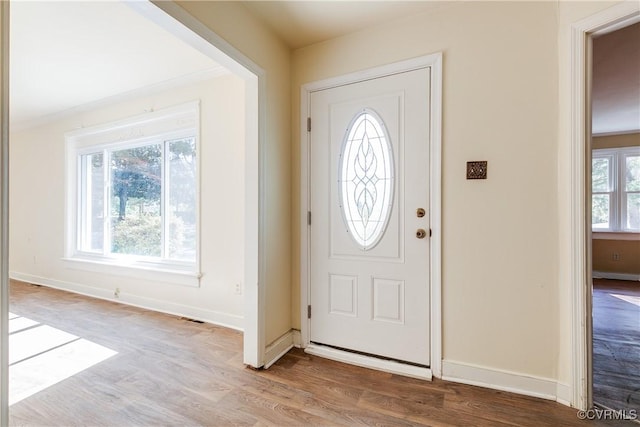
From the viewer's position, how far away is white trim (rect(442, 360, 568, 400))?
1704 mm

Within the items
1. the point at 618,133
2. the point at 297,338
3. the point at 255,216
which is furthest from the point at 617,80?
the point at 297,338

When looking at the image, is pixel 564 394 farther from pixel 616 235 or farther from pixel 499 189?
pixel 616 235

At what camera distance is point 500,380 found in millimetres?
1794

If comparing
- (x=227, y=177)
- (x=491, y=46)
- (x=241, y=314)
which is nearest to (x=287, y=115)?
(x=227, y=177)

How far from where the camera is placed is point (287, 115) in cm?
238

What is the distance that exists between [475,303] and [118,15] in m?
3.09

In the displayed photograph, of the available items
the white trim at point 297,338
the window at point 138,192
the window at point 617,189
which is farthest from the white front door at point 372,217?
the window at point 617,189

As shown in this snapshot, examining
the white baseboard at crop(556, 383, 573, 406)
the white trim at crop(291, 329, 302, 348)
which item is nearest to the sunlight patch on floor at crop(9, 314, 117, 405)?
the white trim at crop(291, 329, 302, 348)

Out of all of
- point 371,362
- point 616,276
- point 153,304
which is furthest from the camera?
point 616,276

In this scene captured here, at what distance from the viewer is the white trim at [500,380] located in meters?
1.70

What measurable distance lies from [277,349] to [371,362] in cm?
72

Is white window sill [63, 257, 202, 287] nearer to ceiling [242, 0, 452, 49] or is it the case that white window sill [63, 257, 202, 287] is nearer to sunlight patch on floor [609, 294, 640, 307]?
ceiling [242, 0, 452, 49]

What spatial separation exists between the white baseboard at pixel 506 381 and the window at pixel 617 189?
4.52 meters

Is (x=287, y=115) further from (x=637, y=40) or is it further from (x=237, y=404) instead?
(x=637, y=40)
